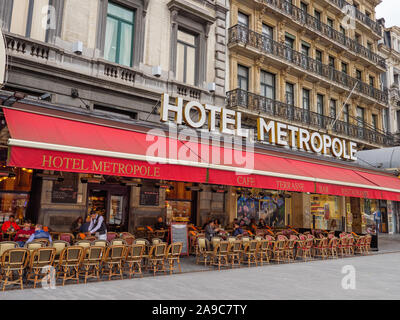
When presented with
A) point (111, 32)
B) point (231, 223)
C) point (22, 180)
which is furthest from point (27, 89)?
point (231, 223)

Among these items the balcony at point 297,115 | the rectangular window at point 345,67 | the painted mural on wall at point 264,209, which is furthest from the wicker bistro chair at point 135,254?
the rectangular window at point 345,67

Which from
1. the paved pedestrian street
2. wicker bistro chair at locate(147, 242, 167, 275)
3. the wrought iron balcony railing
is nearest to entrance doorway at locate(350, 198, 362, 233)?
the wrought iron balcony railing

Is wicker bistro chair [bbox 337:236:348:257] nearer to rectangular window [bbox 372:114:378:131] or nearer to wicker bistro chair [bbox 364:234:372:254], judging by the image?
wicker bistro chair [bbox 364:234:372:254]

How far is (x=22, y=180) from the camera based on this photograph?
1199 cm

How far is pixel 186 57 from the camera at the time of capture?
16.1m

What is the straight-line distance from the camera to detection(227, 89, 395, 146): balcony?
1721 centimetres

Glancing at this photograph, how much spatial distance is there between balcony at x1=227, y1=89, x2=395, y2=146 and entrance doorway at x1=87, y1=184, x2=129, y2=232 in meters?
6.98

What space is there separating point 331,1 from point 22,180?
2326cm

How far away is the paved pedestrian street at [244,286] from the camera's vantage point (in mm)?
6637

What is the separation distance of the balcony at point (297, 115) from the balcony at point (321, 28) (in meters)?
5.78

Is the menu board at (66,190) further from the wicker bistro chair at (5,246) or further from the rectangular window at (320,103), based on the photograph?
the rectangular window at (320,103)

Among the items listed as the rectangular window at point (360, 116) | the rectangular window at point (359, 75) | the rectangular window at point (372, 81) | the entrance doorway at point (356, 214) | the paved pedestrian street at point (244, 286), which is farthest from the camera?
the rectangular window at point (372, 81)

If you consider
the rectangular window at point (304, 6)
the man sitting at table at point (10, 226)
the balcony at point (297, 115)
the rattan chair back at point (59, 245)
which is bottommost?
the rattan chair back at point (59, 245)
